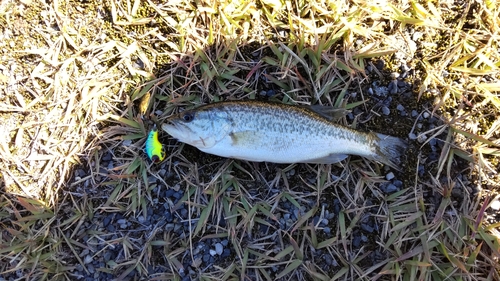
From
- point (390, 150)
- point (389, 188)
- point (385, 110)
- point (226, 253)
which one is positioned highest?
point (385, 110)

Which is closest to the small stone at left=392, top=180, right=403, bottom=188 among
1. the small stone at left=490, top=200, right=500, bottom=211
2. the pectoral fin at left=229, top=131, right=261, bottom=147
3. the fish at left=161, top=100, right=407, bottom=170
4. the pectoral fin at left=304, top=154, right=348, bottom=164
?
the fish at left=161, top=100, right=407, bottom=170

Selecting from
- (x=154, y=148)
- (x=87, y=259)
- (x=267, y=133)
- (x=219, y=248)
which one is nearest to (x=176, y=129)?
(x=154, y=148)

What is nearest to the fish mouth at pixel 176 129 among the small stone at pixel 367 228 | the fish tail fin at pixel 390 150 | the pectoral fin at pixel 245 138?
the pectoral fin at pixel 245 138

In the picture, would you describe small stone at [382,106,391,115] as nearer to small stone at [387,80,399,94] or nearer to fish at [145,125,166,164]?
small stone at [387,80,399,94]

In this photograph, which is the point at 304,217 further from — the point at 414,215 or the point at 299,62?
the point at 299,62

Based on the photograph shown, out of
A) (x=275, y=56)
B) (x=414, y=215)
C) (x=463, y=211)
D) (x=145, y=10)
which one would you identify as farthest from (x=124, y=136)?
(x=463, y=211)

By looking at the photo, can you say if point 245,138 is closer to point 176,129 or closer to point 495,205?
point 176,129
